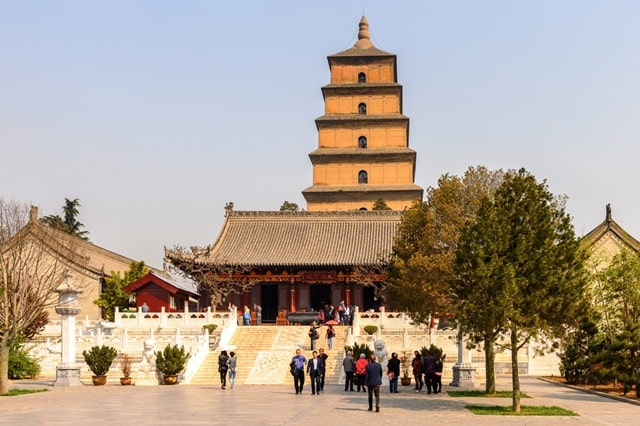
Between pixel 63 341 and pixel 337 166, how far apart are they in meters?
32.8

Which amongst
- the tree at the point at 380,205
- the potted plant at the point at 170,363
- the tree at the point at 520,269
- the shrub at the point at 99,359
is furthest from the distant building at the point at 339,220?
the tree at the point at 520,269

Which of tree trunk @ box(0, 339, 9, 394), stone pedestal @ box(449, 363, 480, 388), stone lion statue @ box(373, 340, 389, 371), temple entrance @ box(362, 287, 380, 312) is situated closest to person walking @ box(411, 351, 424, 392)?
stone lion statue @ box(373, 340, 389, 371)

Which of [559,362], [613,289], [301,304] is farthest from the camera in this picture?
[301,304]

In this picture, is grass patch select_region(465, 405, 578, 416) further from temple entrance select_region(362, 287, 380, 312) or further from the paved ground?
temple entrance select_region(362, 287, 380, 312)

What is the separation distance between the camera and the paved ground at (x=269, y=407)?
51.9ft

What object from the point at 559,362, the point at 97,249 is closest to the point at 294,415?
the point at 559,362

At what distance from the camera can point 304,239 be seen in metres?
49.9

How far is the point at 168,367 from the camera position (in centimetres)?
2625

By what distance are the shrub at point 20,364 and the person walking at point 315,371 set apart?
11.6 metres

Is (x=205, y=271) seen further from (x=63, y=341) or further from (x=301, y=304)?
(x=63, y=341)

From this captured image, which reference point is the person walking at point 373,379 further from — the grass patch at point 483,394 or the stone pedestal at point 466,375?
the stone pedestal at point 466,375

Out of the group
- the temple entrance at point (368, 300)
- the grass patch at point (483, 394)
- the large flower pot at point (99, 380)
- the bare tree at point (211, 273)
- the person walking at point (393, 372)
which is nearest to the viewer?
the grass patch at point (483, 394)

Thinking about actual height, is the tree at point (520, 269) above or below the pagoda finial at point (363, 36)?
below

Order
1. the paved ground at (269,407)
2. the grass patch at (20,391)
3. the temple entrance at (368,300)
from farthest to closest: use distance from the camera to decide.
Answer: the temple entrance at (368,300)
the grass patch at (20,391)
the paved ground at (269,407)
